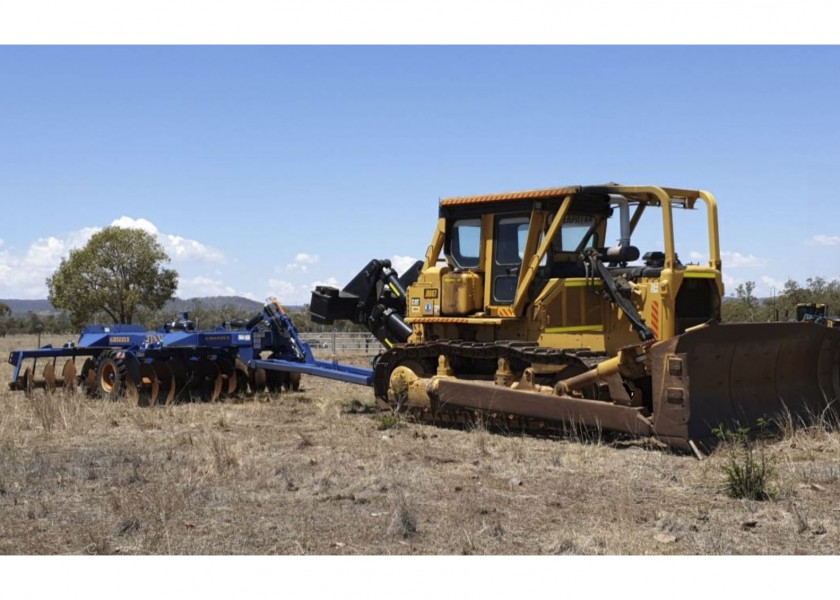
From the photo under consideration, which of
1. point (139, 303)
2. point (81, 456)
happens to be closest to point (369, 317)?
point (81, 456)

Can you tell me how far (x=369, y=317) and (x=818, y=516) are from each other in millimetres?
9131

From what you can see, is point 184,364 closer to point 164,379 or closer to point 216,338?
point 164,379

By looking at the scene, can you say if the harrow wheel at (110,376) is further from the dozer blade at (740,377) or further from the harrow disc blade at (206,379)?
the dozer blade at (740,377)

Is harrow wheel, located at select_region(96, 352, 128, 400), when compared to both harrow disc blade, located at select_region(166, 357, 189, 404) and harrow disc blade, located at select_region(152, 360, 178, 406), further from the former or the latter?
harrow disc blade, located at select_region(166, 357, 189, 404)

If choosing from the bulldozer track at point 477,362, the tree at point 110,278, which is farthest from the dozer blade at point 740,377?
the tree at point 110,278

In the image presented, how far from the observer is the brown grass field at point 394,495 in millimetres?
6492

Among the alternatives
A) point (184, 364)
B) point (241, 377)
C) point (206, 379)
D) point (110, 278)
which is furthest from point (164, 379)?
point (110, 278)

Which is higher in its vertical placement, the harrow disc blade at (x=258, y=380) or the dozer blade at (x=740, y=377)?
the dozer blade at (x=740, y=377)

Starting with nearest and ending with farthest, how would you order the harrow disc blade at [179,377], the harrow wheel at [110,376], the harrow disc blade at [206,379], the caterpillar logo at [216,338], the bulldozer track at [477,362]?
the bulldozer track at [477,362] → the harrow wheel at [110,376] → the harrow disc blade at [179,377] → the caterpillar logo at [216,338] → the harrow disc blade at [206,379]

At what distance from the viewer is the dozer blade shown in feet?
31.8

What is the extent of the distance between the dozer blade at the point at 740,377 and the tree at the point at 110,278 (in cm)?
3428

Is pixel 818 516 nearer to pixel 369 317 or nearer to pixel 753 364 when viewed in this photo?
pixel 753 364

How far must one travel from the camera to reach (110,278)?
41.6 metres

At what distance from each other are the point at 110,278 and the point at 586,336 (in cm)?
3390
